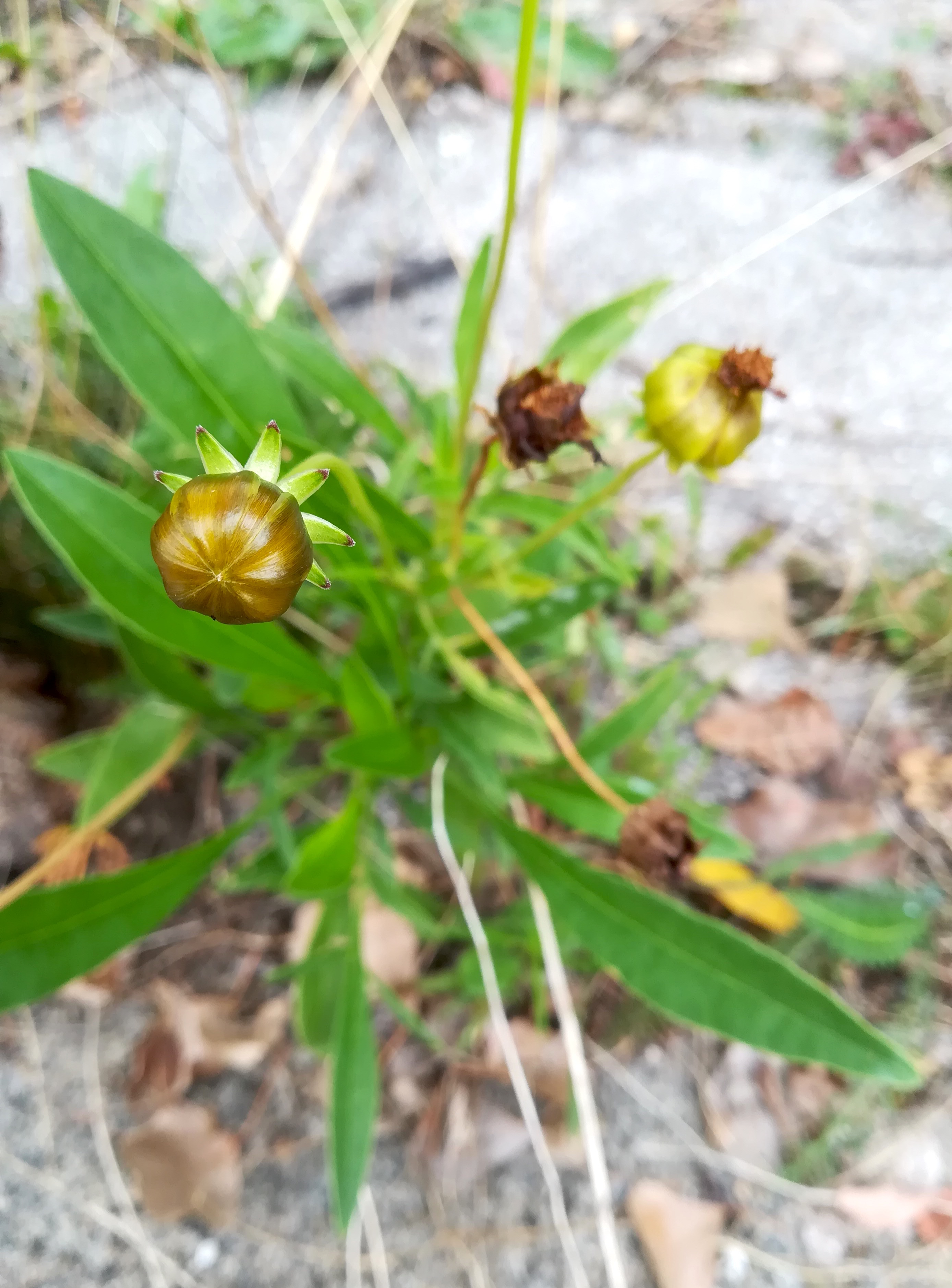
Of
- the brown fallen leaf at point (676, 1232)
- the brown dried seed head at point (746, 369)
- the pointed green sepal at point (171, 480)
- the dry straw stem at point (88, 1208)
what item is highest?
the brown dried seed head at point (746, 369)

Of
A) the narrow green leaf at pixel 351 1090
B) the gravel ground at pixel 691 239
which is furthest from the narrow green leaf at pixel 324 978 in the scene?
the gravel ground at pixel 691 239

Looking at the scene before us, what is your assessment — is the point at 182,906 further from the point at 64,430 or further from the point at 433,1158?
the point at 64,430

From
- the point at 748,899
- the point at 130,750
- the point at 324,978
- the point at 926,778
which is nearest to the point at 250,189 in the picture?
the point at 130,750

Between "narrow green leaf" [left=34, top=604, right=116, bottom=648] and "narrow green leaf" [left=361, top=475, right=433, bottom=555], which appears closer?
"narrow green leaf" [left=361, top=475, right=433, bottom=555]

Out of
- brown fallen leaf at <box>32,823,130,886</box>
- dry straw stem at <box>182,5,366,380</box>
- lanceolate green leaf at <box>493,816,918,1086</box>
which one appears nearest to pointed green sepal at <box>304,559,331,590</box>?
lanceolate green leaf at <box>493,816,918,1086</box>

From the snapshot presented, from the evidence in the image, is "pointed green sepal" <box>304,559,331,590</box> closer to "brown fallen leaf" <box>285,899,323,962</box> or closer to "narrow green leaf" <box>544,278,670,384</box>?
"narrow green leaf" <box>544,278,670,384</box>

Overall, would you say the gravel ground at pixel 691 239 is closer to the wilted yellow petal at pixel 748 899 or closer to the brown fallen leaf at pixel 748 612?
the brown fallen leaf at pixel 748 612

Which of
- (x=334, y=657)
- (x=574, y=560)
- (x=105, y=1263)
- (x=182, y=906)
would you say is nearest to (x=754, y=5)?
(x=574, y=560)
